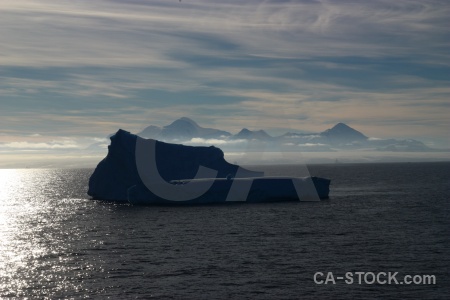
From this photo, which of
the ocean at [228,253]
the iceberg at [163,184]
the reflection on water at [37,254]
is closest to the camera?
the ocean at [228,253]

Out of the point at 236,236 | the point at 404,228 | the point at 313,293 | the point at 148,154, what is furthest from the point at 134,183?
the point at 313,293

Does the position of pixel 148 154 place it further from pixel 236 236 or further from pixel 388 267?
pixel 388 267

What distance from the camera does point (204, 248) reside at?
38.9 m

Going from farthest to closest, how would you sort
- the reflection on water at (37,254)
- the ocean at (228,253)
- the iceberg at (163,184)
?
1. the iceberg at (163,184)
2. the reflection on water at (37,254)
3. the ocean at (228,253)

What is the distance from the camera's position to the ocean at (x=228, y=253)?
1101 inches

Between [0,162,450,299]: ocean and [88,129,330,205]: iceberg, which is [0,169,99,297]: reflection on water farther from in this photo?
[88,129,330,205]: iceberg

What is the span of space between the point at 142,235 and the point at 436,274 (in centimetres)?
2352

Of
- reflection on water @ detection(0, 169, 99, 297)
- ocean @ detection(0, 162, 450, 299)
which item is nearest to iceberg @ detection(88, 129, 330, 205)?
ocean @ detection(0, 162, 450, 299)

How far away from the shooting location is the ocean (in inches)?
1101

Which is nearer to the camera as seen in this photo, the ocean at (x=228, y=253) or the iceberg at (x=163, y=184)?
the ocean at (x=228, y=253)

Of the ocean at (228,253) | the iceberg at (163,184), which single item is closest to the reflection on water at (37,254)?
the ocean at (228,253)

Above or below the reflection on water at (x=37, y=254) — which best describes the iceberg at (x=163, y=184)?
above

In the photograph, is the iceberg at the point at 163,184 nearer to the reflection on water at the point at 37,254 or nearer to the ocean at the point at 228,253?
the ocean at the point at 228,253

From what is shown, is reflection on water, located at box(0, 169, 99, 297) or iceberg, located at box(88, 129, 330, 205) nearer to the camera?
reflection on water, located at box(0, 169, 99, 297)
